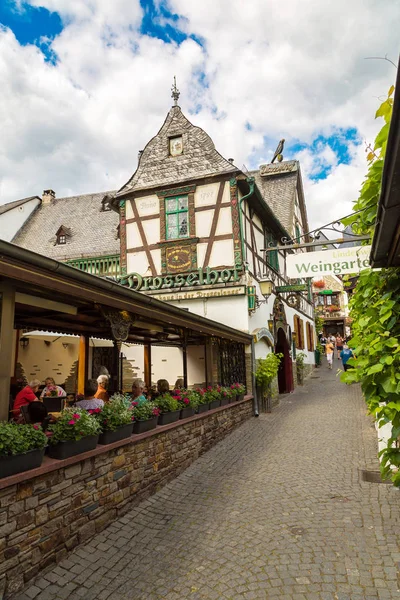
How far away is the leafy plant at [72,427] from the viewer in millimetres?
3979

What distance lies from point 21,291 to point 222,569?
342cm

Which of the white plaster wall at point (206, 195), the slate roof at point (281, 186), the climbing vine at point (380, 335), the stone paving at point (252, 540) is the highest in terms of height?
the slate roof at point (281, 186)

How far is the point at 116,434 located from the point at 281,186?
17.7 m

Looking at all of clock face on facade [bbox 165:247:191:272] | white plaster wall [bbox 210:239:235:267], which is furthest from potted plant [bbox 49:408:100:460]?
clock face on facade [bbox 165:247:191:272]

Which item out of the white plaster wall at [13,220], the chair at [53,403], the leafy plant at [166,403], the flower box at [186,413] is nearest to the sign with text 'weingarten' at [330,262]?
the leafy plant at [166,403]

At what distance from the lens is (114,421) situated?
476cm

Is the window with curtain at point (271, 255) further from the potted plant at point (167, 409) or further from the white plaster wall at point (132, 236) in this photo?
the potted plant at point (167, 409)

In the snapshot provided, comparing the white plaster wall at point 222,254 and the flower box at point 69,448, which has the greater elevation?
the white plaster wall at point 222,254

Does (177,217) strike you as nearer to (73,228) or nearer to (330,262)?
(73,228)

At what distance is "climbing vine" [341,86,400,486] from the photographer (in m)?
3.04

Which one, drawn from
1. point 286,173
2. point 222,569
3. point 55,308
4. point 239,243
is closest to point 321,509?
point 222,569

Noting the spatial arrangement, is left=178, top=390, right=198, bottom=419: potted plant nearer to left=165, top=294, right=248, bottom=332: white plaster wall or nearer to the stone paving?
the stone paving

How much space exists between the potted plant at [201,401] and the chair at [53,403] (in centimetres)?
235

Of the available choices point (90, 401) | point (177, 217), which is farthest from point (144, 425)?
point (177, 217)
